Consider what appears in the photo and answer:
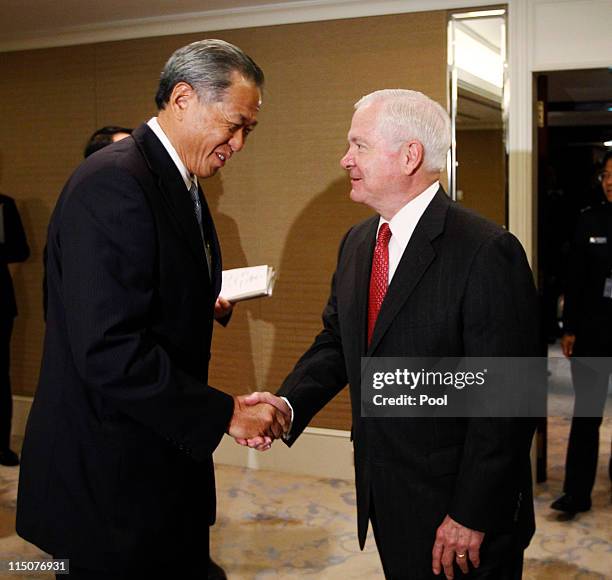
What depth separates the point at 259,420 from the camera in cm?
191

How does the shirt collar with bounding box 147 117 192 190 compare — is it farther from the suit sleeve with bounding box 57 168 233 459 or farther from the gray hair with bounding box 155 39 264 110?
the suit sleeve with bounding box 57 168 233 459

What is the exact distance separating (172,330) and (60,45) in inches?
146

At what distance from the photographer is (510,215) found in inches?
157

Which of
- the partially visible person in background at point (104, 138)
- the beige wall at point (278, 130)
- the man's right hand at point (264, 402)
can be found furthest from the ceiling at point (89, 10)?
the man's right hand at point (264, 402)

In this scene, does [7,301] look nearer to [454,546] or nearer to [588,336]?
[588,336]

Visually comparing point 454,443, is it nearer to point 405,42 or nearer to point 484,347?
point 484,347

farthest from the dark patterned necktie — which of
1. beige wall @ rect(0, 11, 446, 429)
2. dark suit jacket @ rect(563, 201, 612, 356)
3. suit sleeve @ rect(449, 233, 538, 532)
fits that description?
dark suit jacket @ rect(563, 201, 612, 356)

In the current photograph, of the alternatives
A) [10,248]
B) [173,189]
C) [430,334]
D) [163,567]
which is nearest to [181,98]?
[173,189]

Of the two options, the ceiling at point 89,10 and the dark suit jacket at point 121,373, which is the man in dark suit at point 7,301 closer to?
the ceiling at point 89,10

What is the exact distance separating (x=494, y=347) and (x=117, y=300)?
778 millimetres

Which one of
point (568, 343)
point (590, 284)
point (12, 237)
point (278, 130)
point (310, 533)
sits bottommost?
point (310, 533)

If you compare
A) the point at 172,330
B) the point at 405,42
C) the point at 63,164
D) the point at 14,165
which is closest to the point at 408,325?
the point at 172,330

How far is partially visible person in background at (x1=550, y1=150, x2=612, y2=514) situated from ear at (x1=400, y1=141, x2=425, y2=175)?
7.62 feet

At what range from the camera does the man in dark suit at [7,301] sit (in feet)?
14.6
